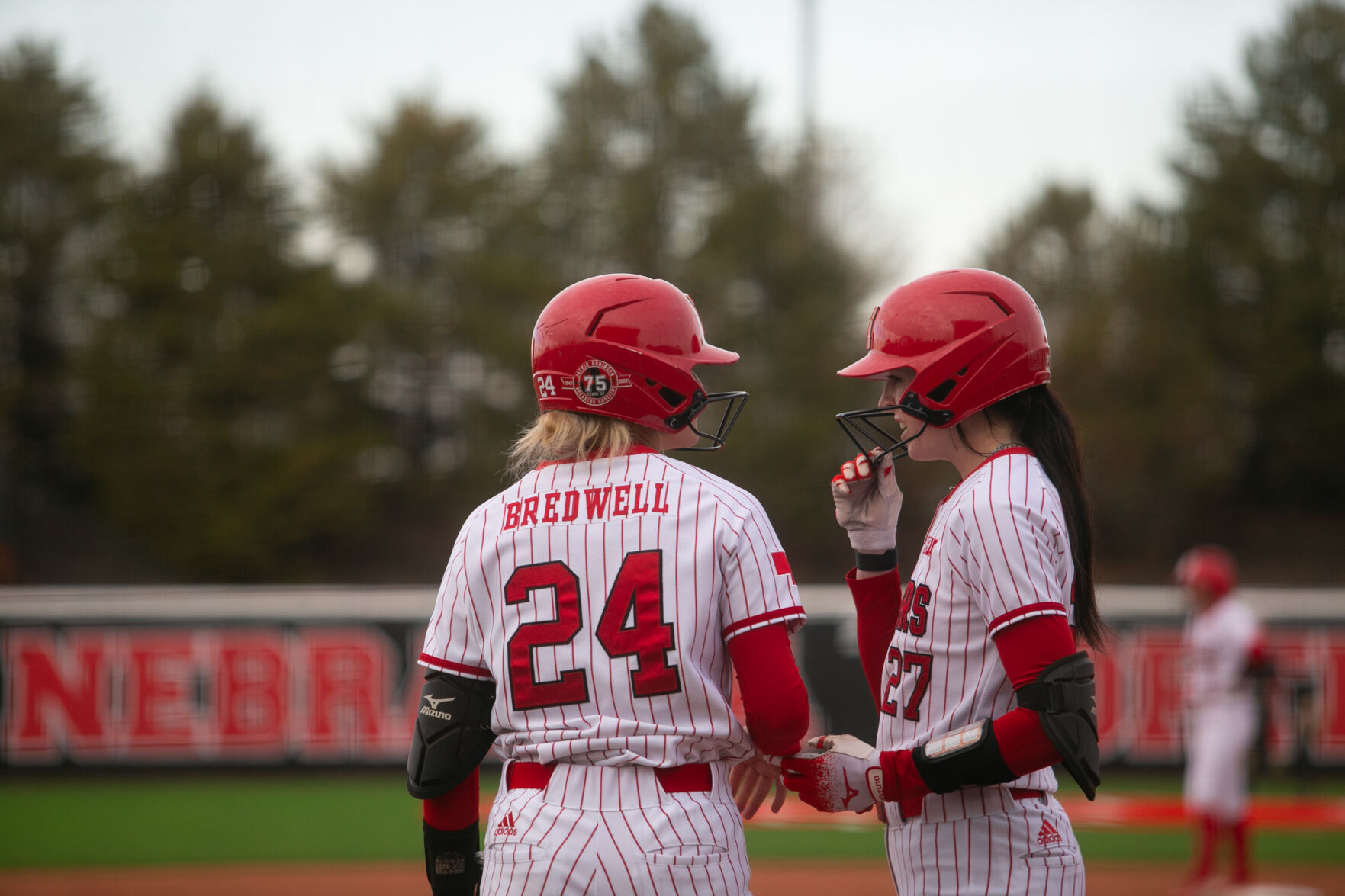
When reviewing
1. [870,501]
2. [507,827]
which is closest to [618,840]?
[507,827]

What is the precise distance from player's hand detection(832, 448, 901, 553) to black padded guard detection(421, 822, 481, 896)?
112 cm

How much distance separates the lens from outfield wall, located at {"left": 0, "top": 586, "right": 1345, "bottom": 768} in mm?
10977

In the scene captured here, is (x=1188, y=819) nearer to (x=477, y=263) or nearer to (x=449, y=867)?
(x=449, y=867)

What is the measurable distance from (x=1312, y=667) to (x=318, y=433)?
21.0m

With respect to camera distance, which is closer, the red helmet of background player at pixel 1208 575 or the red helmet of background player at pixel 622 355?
the red helmet of background player at pixel 622 355

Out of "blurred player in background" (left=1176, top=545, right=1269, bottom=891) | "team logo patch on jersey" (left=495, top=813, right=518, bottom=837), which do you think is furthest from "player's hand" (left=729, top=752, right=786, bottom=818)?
"blurred player in background" (left=1176, top=545, right=1269, bottom=891)

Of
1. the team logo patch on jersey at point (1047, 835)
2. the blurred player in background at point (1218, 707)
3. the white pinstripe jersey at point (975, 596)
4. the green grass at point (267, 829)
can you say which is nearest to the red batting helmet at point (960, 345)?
the white pinstripe jersey at point (975, 596)

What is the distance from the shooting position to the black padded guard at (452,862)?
8.62ft

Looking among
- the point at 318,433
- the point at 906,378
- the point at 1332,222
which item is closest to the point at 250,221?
the point at 318,433

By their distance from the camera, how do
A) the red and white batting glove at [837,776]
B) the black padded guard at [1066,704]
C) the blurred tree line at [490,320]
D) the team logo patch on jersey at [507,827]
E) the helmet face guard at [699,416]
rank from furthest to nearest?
1. the blurred tree line at [490,320]
2. the helmet face guard at [699,416]
3. the red and white batting glove at [837,776]
4. the team logo patch on jersey at [507,827]
5. the black padded guard at [1066,704]

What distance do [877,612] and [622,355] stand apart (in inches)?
36.1

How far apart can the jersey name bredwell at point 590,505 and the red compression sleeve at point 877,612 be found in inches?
28.6

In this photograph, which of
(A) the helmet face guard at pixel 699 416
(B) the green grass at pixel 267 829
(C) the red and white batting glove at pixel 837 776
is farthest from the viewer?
(B) the green grass at pixel 267 829

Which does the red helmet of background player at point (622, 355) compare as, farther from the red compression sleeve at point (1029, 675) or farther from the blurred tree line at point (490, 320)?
the blurred tree line at point (490, 320)
